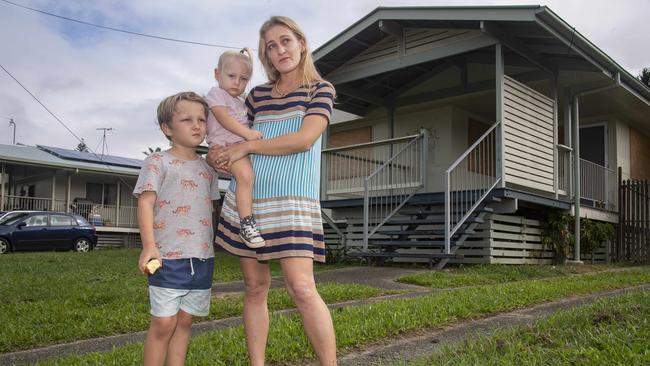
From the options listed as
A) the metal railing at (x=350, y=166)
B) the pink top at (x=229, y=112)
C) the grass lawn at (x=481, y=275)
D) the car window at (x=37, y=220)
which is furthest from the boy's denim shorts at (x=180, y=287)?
the car window at (x=37, y=220)

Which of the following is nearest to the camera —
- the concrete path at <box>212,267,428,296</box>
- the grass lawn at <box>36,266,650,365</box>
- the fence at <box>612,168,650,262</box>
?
the grass lawn at <box>36,266,650,365</box>

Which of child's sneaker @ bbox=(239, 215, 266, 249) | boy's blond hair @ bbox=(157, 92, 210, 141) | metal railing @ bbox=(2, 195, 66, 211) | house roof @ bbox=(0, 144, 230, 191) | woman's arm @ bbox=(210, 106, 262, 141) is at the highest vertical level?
house roof @ bbox=(0, 144, 230, 191)

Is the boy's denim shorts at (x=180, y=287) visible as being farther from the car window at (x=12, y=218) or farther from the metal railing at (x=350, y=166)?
the car window at (x=12, y=218)

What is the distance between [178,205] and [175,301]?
1.41 ft

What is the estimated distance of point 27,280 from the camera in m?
8.91

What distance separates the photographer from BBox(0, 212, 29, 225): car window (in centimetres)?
1905

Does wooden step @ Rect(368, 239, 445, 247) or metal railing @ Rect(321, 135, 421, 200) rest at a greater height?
metal railing @ Rect(321, 135, 421, 200)

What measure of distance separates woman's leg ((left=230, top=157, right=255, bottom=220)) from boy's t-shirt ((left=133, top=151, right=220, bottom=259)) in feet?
0.69

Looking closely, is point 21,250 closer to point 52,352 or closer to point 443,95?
point 443,95

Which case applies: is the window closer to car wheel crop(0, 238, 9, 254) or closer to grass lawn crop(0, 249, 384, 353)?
car wheel crop(0, 238, 9, 254)

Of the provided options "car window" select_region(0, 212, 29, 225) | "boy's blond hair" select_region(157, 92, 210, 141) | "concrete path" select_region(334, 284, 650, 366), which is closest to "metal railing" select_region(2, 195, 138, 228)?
"car window" select_region(0, 212, 29, 225)

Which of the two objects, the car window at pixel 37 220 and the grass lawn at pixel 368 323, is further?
the car window at pixel 37 220

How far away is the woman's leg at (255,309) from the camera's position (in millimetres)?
2961

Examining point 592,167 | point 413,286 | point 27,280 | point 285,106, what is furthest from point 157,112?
point 592,167
